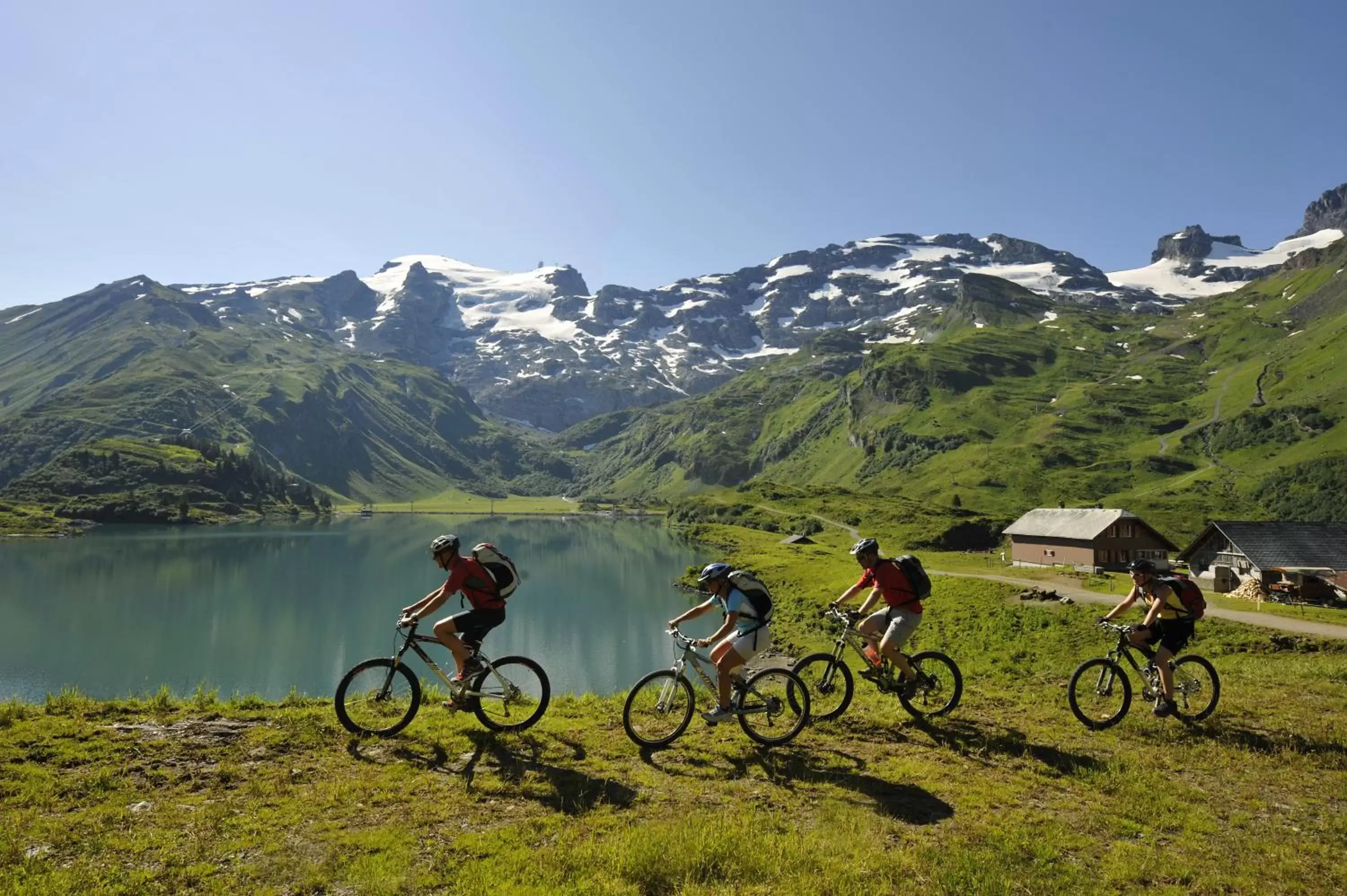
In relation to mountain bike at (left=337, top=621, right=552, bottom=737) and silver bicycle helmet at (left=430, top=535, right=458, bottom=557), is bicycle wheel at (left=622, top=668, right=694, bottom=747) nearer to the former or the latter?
mountain bike at (left=337, top=621, right=552, bottom=737)

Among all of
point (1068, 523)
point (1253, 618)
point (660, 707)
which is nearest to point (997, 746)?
point (660, 707)

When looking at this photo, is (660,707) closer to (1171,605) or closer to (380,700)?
(380,700)

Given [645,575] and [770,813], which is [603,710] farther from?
[645,575]

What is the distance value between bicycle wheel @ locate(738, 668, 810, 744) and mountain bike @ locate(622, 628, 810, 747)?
1 centimetres

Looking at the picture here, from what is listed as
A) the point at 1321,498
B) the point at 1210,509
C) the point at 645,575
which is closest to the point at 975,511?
the point at 1210,509

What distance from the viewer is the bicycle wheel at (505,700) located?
503 inches

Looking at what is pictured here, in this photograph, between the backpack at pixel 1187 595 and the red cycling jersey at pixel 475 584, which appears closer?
the red cycling jersey at pixel 475 584

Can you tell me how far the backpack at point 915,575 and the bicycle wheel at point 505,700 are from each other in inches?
284

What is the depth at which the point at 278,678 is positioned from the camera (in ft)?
182

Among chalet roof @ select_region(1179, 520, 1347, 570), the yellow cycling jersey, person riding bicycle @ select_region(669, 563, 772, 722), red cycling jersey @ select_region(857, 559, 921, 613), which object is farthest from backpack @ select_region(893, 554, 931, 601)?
chalet roof @ select_region(1179, 520, 1347, 570)

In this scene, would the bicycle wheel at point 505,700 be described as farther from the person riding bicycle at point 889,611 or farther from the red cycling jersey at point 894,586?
the red cycling jersey at point 894,586

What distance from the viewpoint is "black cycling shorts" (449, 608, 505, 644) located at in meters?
12.6

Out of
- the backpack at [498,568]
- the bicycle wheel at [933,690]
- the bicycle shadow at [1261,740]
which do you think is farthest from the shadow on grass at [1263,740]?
the backpack at [498,568]

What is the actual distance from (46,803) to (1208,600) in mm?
66620
